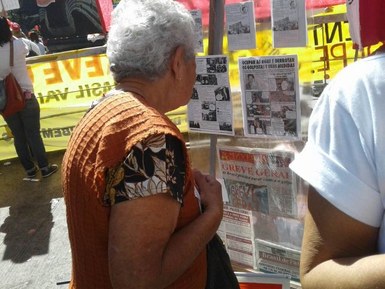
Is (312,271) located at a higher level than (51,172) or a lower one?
higher

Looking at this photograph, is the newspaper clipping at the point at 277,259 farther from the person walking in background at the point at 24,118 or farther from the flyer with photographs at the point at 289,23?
the person walking in background at the point at 24,118

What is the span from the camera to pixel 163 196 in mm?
1214

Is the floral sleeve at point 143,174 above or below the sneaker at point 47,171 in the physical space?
above

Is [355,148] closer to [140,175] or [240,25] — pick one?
[140,175]

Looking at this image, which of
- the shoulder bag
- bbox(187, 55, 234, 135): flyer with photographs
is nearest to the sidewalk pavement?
the shoulder bag

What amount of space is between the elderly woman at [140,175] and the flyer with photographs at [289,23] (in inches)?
22.3

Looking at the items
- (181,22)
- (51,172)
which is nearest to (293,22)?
(181,22)

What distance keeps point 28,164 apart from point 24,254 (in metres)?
1.65

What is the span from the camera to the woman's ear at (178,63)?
141 cm

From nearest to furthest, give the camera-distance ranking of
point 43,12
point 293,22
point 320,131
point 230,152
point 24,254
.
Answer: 1. point 320,131
2. point 293,22
3. point 230,152
4. point 24,254
5. point 43,12

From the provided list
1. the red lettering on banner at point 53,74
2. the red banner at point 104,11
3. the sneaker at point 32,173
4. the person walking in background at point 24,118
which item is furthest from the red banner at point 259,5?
the red lettering on banner at point 53,74

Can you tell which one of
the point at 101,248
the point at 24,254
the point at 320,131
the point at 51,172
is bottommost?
the point at 24,254

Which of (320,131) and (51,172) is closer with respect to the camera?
(320,131)

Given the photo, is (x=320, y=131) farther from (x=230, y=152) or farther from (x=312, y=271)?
(x=230, y=152)
